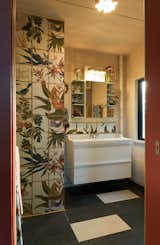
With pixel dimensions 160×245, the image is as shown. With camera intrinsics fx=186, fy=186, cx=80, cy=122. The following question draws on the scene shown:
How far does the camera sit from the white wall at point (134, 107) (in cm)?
311

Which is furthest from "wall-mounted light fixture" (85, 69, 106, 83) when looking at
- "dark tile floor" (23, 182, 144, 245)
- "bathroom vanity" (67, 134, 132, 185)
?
"dark tile floor" (23, 182, 144, 245)

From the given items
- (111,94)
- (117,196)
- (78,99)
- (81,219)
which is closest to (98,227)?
(81,219)

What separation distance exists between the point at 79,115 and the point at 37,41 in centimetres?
140

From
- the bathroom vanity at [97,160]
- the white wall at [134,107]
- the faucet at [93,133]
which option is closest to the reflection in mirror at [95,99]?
the faucet at [93,133]

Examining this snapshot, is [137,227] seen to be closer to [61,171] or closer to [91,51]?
[61,171]

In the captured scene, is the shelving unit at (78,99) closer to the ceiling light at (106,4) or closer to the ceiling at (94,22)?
the ceiling at (94,22)

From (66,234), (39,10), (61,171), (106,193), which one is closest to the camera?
(66,234)

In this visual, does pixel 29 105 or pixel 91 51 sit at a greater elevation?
pixel 91 51

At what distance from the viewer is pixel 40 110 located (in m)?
2.31

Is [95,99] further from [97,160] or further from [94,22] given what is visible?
[94,22]

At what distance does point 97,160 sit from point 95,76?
149 cm

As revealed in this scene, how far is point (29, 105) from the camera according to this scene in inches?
89.4
